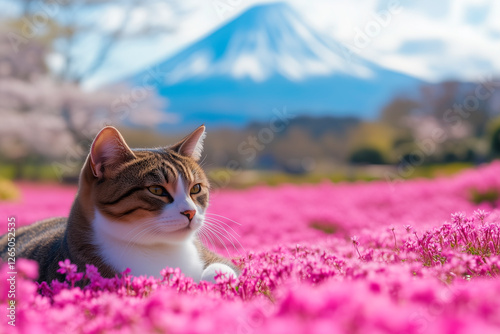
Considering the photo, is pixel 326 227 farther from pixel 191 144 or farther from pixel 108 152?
pixel 108 152

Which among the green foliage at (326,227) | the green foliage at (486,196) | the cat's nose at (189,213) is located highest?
the cat's nose at (189,213)

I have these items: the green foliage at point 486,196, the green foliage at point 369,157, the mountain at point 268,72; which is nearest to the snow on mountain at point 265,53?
the mountain at point 268,72

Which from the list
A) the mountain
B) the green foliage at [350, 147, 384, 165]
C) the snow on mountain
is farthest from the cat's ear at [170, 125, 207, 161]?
the snow on mountain

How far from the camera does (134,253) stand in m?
3.24

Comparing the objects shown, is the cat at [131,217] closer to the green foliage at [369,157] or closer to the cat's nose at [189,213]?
the cat's nose at [189,213]

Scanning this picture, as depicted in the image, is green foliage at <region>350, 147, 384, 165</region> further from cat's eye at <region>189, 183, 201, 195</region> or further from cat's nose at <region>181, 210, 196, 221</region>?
cat's nose at <region>181, 210, 196, 221</region>

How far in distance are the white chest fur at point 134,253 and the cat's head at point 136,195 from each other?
0.03 ft

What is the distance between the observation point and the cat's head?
3191 millimetres

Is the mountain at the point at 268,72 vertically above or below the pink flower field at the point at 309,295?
above

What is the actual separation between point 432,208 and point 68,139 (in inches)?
976

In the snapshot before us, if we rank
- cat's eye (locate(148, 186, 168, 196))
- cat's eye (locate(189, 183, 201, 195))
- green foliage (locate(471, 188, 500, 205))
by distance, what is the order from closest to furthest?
cat's eye (locate(148, 186, 168, 196)) → cat's eye (locate(189, 183, 201, 195)) → green foliage (locate(471, 188, 500, 205))

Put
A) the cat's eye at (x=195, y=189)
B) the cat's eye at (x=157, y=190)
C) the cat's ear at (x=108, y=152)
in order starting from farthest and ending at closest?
the cat's eye at (x=195, y=189)
the cat's eye at (x=157, y=190)
the cat's ear at (x=108, y=152)

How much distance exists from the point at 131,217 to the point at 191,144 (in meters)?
1.06

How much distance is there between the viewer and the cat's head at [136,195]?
3.19 m
